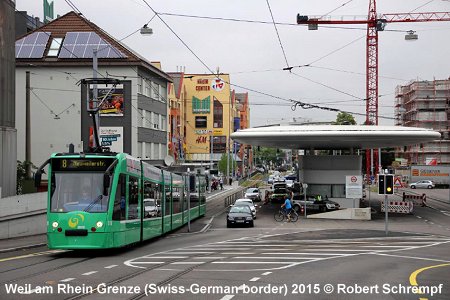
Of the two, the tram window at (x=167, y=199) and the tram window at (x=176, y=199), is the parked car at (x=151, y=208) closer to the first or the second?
the tram window at (x=167, y=199)

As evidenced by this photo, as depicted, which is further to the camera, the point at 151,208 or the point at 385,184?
the point at 385,184

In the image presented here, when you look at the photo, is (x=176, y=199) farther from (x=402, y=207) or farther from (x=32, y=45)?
(x=32, y=45)

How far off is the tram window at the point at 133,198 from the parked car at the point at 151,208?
153cm

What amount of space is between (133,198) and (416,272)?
9472 mm

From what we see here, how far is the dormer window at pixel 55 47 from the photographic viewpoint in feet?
171

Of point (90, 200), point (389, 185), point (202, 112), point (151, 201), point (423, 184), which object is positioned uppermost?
point (202, 112)

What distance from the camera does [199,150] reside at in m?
114

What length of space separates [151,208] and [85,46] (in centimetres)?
2965

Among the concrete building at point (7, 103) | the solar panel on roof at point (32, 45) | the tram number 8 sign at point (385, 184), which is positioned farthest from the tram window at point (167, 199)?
the solar panel on roof at point (32, 45)

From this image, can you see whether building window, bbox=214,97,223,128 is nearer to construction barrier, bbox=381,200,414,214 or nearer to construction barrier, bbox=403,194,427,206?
construction barrier, bbox=403,194,427,206

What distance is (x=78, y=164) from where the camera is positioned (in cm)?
1908

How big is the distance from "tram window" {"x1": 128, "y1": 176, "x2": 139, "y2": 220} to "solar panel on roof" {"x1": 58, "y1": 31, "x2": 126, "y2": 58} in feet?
100

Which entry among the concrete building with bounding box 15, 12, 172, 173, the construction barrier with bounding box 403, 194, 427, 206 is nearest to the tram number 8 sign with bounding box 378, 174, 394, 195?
the construction barrier with bounding box 403, 194, 427, 206

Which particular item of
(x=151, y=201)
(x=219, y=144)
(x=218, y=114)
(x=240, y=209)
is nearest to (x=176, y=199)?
(x=240, y=209)
